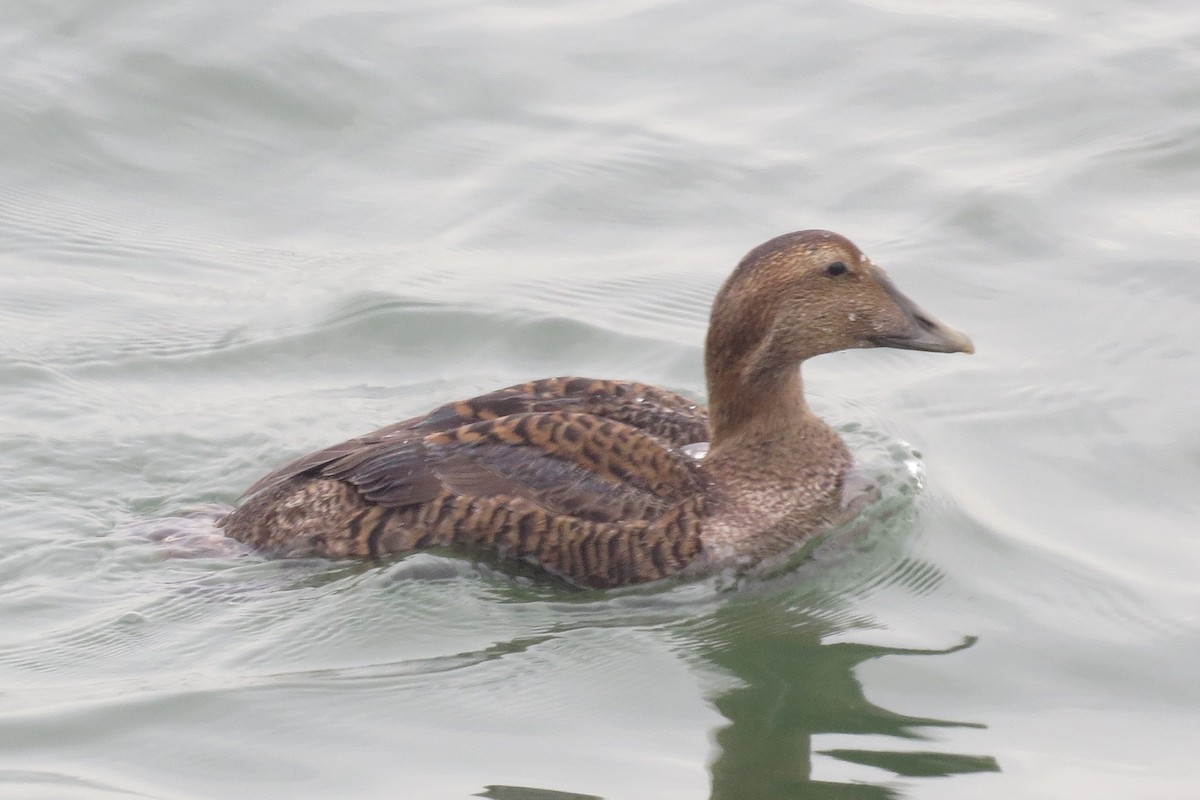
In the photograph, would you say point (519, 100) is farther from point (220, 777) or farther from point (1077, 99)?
point (220, 777)

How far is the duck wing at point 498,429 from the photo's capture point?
740 centimetres

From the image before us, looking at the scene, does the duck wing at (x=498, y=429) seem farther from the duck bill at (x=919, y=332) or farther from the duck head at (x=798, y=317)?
the duck bill at (x=919, y=332)

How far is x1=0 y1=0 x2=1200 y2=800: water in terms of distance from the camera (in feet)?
21.0

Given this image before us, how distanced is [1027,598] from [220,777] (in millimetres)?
3108

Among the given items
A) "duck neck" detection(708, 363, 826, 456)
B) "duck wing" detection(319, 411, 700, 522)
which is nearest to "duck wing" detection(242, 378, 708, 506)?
"duck wing" detection(319, 411, 700, 522)

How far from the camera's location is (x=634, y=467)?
7406mm

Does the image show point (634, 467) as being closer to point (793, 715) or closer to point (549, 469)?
point (549, 469)

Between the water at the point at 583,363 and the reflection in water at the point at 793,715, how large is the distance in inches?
0.7

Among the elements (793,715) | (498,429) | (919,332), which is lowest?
(793,715)

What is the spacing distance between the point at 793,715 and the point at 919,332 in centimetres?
183

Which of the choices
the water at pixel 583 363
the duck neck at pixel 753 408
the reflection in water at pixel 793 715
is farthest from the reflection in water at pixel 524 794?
the duck neck at pixel 753 408

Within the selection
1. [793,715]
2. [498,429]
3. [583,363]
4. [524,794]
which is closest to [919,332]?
[498,429]

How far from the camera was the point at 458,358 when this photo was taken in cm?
960

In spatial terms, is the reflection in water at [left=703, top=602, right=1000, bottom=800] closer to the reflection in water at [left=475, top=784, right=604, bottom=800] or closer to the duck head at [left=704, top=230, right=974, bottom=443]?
the reflection in water at [left=475, top=784, right=604, bottom=800]
